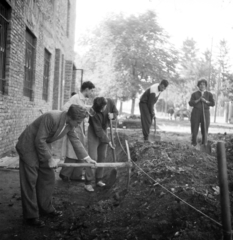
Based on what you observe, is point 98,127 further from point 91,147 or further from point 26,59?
point 26,59

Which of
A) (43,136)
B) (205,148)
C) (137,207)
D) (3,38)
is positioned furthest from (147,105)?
(43,136)

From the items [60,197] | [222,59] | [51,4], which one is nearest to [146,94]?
[60,197]

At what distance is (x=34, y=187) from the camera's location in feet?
12.6

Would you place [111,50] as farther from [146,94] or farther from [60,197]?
[60,197]

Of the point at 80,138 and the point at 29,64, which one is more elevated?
the point at 29,64

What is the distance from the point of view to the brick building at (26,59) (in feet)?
23.3

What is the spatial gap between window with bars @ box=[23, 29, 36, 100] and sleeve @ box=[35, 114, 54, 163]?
5778 mm

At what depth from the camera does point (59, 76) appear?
561 inches

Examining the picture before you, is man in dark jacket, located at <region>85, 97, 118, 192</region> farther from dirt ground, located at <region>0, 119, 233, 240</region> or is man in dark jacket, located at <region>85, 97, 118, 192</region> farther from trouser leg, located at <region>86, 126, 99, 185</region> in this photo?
dirt ground, located at <region>0, 119, 233, 240</region>

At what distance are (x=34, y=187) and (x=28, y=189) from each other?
8 cm

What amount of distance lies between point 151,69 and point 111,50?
4129mm

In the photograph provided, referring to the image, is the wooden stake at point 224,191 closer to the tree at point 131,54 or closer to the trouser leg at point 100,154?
the trouser leg at point 100,154

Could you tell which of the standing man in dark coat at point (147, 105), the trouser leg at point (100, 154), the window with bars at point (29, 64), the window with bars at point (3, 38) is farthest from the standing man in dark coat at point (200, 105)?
the window with bars at point (29, 64)

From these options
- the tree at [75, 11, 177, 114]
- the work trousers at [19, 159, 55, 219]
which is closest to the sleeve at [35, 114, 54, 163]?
the work trousers at [19, 159, 55, 219]
